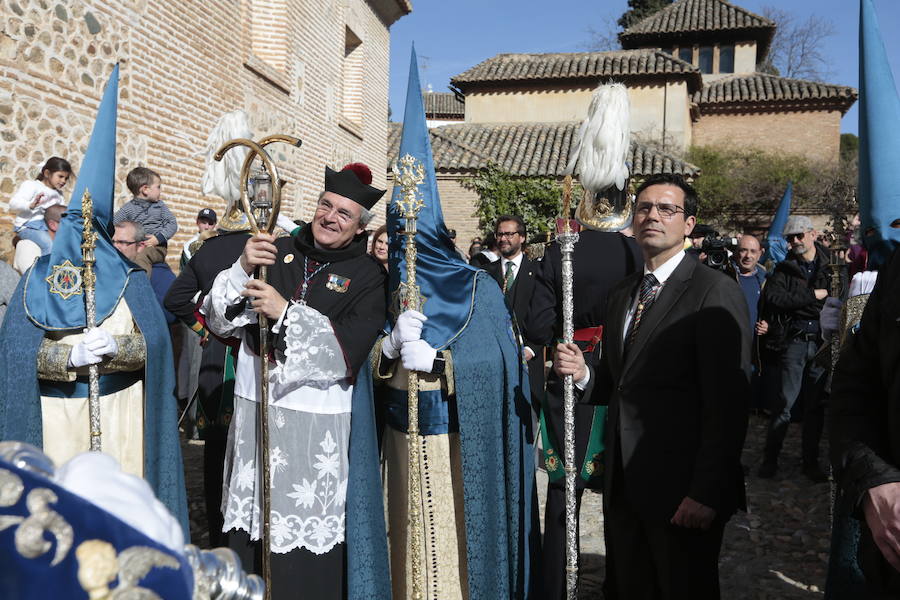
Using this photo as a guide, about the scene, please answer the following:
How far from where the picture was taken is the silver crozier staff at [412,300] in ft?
9.85

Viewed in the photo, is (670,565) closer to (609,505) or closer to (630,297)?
(609,505)

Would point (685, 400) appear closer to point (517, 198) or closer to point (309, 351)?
point (309, 351)

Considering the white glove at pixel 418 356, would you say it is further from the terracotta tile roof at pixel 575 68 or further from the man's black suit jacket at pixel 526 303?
the terracotta tile roof at pixel 575 68

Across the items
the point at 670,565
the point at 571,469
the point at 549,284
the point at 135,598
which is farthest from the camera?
the point at 549,284

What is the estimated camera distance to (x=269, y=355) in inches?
123

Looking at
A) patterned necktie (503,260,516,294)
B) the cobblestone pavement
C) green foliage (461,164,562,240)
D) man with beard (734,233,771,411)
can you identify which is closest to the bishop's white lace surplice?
the cobblestone pavement

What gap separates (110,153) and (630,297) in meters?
2.55

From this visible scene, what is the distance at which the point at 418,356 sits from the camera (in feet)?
9.59

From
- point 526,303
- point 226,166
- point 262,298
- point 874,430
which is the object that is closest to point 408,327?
point 262,298

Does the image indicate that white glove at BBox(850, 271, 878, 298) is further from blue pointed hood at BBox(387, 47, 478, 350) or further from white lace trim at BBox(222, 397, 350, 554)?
white lace trim at BBox(222, 397, 350, 554)

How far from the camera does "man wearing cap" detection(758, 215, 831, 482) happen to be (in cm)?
598

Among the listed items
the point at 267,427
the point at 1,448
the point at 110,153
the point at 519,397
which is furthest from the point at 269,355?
the point at 1,448

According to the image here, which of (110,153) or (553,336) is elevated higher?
(110,153)

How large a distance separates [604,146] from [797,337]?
3.75 meters
